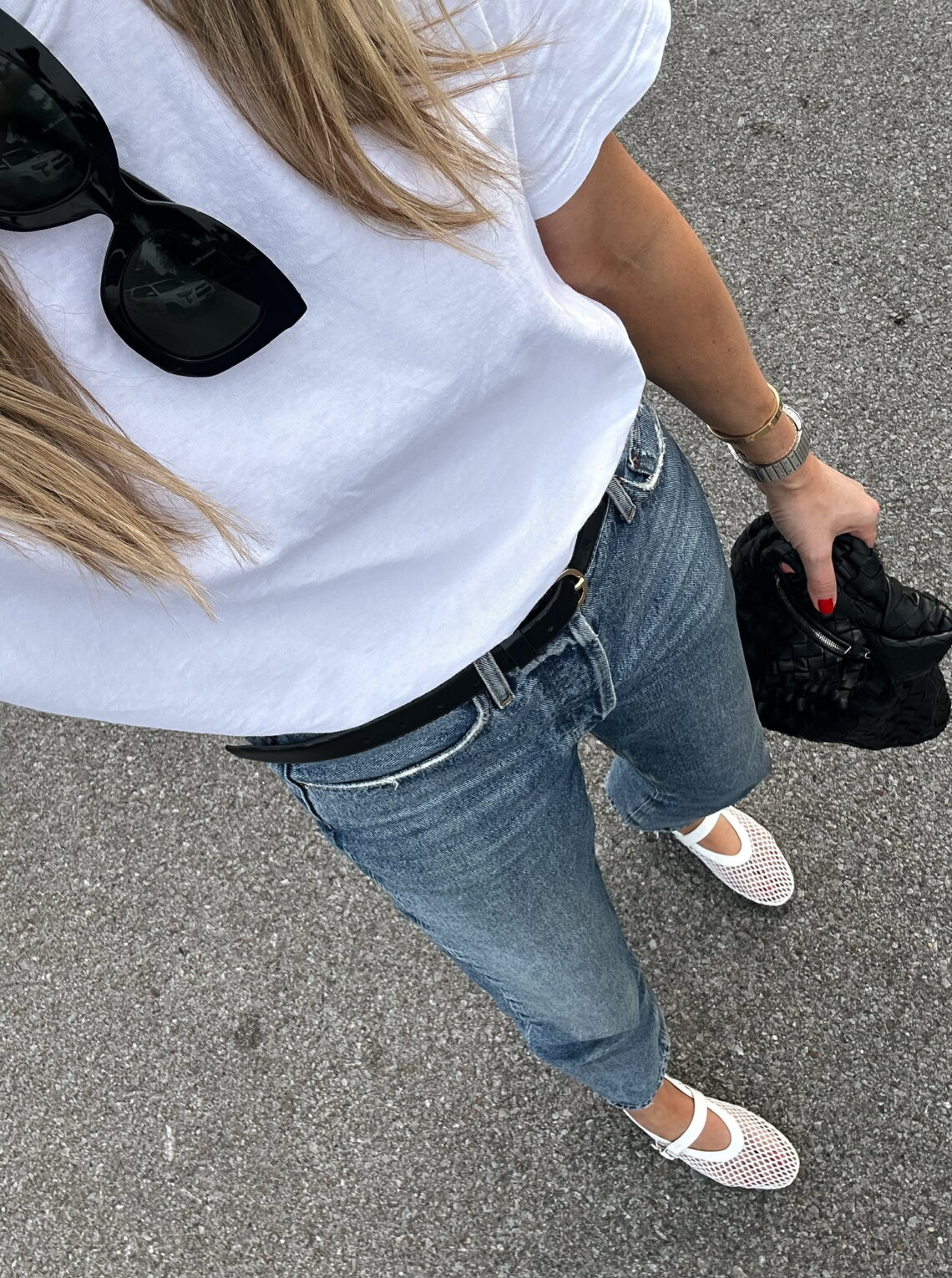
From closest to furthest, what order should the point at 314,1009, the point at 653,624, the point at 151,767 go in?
the point at 653,624 → the point at 314,1009 → the point at 151,767

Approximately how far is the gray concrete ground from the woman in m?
0.80

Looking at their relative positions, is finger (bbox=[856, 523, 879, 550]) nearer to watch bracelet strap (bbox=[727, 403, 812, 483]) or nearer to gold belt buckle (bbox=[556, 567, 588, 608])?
watch bracelet strap (bbox=[727, 403, 812, 483])

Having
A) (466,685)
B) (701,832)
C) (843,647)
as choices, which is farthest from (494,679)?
(701,832)

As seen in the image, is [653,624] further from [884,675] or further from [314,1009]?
[314,1009]

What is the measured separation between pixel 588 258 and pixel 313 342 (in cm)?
27

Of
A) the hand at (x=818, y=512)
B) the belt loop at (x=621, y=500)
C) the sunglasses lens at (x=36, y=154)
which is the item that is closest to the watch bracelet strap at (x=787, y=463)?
the hand at (x=818, y=512)

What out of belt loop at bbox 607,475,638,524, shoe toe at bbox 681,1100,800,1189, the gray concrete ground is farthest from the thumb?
shoe toe at bbox 681,1100,800,1189

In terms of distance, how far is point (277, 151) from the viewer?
465 mm

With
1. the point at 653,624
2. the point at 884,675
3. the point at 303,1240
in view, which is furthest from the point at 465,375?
the point at 303,1240

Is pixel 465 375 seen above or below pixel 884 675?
above

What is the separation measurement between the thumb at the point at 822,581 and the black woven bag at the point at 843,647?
0.05 feet

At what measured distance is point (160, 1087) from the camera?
1.71 metres

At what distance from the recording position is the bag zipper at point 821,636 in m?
1.09

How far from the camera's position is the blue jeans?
0.74 meters
